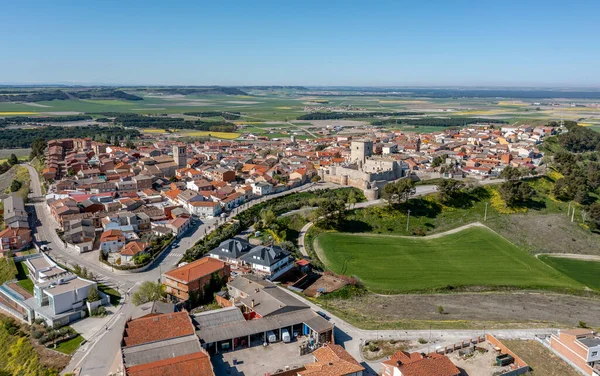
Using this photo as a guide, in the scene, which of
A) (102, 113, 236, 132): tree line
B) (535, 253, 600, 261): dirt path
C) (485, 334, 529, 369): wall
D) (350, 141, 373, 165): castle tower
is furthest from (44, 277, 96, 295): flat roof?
Answer: (102, 113, 236, 132): tree line

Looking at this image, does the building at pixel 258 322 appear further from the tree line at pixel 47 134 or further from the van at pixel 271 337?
the tree line at pixel 47 134

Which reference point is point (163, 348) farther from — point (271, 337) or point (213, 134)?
point (213, 134)

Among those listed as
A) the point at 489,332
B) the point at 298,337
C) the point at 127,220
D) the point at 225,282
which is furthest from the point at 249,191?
the point at 489,332

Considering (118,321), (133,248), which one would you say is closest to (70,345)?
(118,321)

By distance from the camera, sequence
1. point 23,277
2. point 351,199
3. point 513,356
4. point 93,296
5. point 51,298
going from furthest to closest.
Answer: point 351,199
point 23,277
point 93,296
point 51,298
point 513,356

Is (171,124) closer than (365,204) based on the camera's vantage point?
No

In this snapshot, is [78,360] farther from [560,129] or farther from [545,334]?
[560,129]

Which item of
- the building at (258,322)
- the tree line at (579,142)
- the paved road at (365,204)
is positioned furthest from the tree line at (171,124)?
the building at (258,322)

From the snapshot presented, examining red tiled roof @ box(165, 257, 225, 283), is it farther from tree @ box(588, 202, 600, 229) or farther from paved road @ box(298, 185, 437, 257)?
tree @ box(588, 202, 600, 229)
